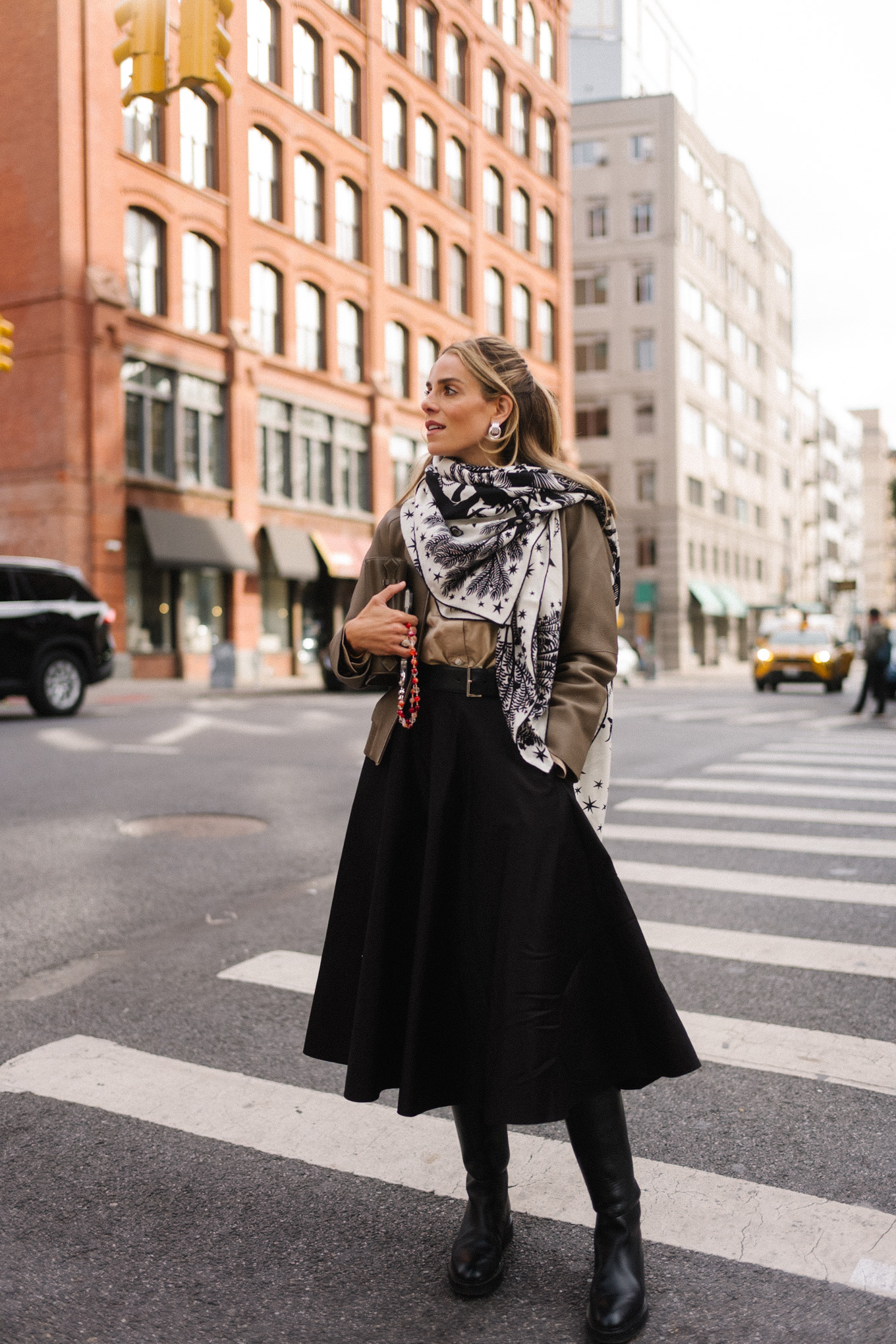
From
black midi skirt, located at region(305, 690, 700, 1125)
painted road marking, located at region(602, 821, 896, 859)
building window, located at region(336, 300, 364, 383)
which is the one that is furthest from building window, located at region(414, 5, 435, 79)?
black midi skirt, located at region(305, 690, 700, 1125)

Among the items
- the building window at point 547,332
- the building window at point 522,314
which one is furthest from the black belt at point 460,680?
the building window at point 547,332

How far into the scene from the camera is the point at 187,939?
5.28 metres

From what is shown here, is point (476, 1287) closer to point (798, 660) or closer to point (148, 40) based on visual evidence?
point (148, 40)

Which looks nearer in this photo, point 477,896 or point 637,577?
point 477,896

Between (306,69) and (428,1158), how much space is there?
33.6 meters

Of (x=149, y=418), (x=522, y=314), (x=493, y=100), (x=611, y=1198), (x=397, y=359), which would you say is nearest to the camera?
(x=611, y=1198)

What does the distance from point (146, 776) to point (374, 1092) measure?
8.04 meters

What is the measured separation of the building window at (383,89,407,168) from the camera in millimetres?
35344

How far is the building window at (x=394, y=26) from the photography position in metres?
33.5

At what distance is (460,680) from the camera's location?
8.30ft

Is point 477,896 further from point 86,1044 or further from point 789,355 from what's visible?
point 789,355

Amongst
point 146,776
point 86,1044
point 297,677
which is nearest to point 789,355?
point 297,677

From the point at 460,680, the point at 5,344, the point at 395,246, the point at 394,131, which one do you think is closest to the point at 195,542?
the point at 5,344

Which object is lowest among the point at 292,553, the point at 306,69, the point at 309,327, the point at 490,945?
the point at 490,945
